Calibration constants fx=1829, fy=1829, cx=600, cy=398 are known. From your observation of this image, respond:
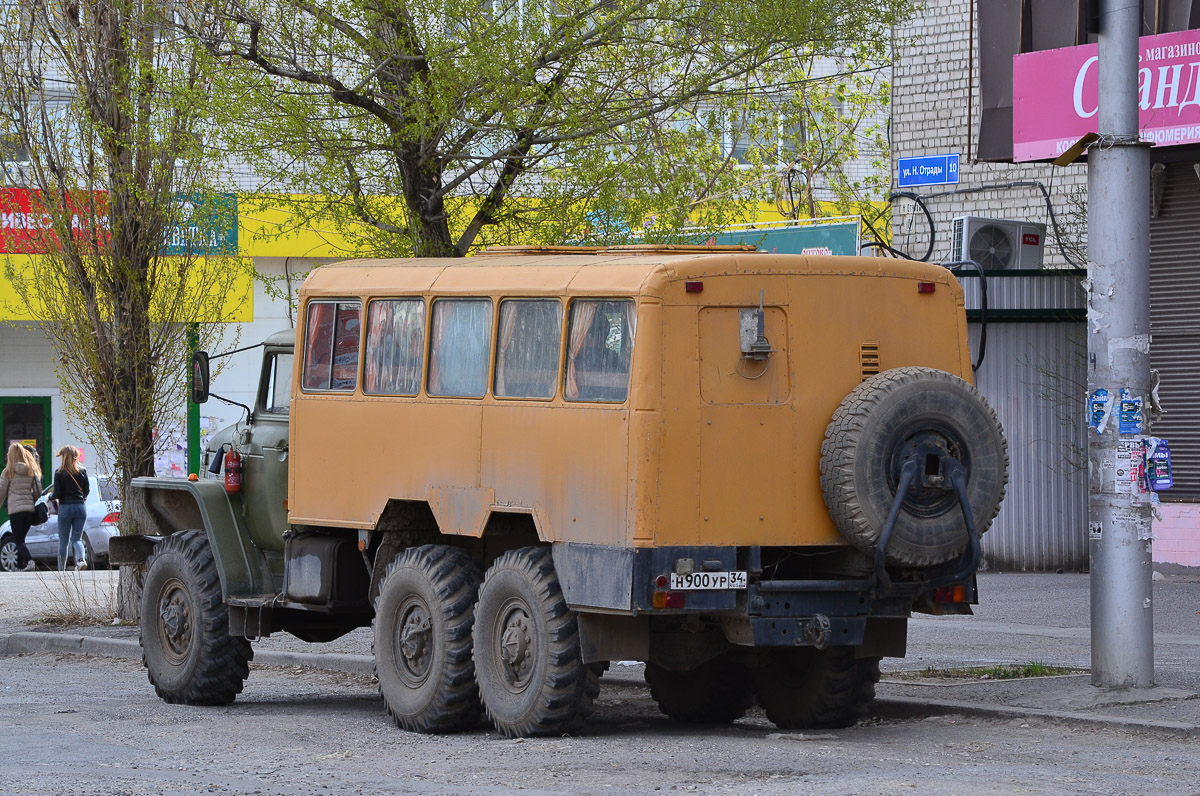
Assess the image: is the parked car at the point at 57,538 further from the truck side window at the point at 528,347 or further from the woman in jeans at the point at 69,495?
the truck side window at the point at 528,347

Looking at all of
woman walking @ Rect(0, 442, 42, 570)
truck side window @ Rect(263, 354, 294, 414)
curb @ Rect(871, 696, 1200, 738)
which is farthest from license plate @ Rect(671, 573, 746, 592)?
woman walking @ Rect(0, 442, 42, 570)

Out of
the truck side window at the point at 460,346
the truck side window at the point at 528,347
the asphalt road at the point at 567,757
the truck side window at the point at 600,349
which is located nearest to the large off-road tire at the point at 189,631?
the asphalt road at the point at 567,757

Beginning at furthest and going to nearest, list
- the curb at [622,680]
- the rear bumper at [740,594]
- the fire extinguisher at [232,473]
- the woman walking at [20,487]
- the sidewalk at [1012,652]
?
the woman walking at [20,487], the fire extinguisher at [232,473], the sidewalk at [1012,652], the curb at [622,680], the rear bumper at [740,594]

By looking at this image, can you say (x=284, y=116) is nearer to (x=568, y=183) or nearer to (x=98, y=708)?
(x=568, y=183)

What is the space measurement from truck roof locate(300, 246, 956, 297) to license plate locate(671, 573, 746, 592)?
4.69ft

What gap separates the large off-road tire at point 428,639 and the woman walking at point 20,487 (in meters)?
15.4

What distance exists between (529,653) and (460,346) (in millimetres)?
1826

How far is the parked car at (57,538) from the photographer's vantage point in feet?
84.6

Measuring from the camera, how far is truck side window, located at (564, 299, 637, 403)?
30.2ft

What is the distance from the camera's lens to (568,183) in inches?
552

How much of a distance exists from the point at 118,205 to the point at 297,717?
686 cm

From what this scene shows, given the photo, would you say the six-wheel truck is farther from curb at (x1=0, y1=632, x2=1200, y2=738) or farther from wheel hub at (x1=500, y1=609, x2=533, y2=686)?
curb at (x1=0, y1=632, x2=1200, y2=738)

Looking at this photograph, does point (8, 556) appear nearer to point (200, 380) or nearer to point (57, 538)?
point (57, 538)

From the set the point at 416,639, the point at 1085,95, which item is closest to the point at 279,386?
the point at 416,639
